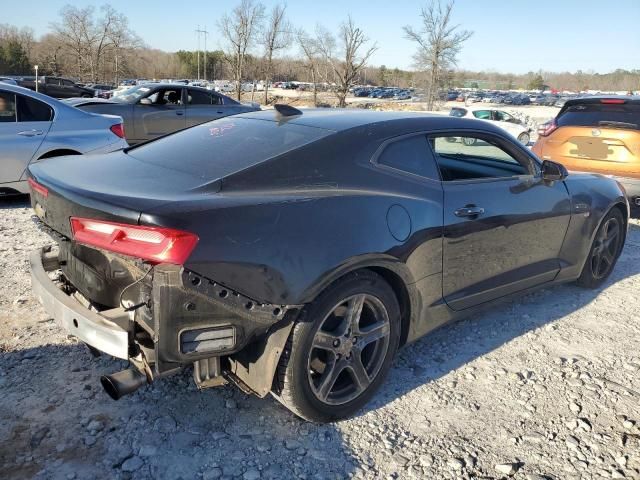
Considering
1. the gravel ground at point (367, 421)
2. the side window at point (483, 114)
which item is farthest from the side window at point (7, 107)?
the side window at point (483, 114)

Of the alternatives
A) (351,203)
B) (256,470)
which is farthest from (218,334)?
(351,203)

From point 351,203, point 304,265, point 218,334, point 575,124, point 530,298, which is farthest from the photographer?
point 575,124

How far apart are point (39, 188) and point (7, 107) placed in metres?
4.40

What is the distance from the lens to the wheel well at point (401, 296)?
2.95 metres

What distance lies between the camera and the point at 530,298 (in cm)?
474

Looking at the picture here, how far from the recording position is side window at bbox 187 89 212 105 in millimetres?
12195

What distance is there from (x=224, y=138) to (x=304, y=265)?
1.17 meters

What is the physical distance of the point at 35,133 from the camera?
6.54m

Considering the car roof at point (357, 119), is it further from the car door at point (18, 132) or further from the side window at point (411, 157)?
the car door at point (18, 132)

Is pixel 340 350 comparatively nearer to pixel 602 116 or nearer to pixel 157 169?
pixel 157 169

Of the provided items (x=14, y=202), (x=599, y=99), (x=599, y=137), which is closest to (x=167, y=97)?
(x=14, y=202)

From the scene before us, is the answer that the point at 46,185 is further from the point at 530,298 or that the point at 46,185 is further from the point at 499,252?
the point at 530,298

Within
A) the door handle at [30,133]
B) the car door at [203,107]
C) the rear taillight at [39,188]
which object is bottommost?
the car door at [203,107]

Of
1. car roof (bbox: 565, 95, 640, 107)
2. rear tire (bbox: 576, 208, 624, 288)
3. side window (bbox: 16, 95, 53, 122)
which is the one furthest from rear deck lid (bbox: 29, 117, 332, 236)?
car roof (bbox: 565, 95, 640, 107)
